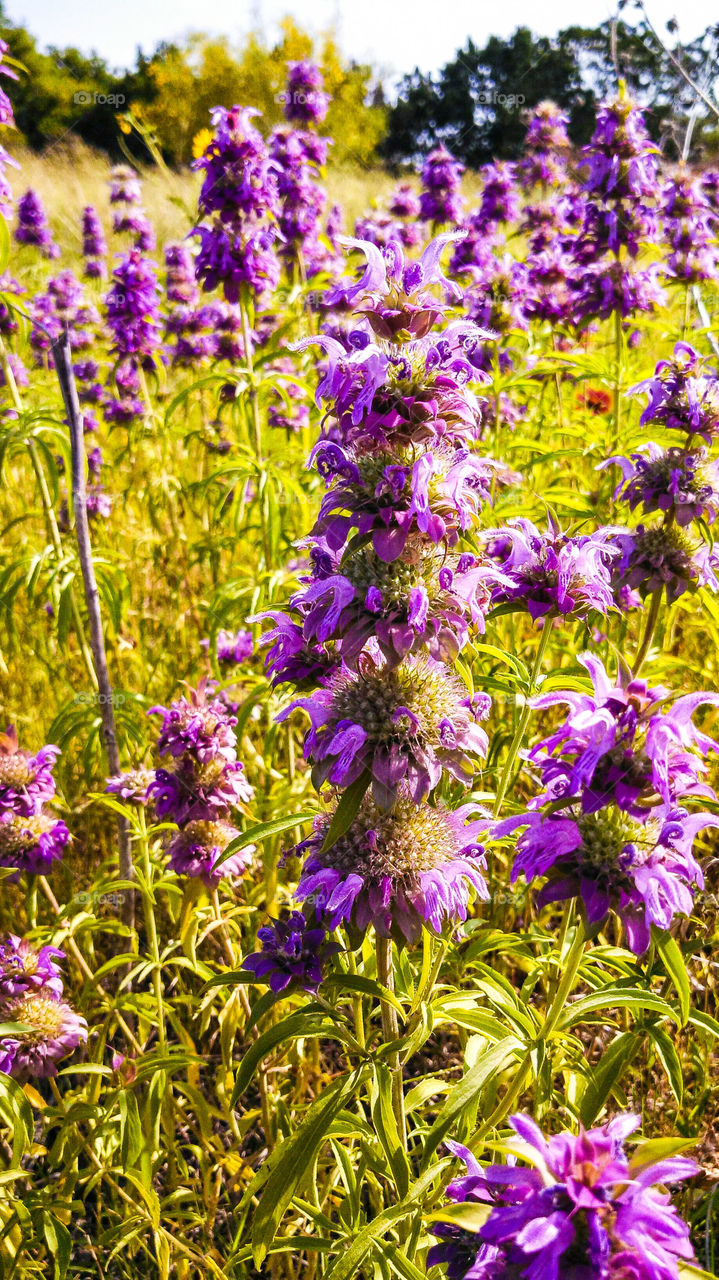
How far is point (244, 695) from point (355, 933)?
252 cm

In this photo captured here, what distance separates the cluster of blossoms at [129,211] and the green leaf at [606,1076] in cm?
771

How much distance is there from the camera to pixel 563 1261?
1271 mm

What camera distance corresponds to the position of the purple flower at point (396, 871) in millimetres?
1929

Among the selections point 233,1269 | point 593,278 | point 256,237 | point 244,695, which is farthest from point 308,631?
point 593,278

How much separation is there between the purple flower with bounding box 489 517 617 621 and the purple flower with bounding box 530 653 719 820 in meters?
0.58

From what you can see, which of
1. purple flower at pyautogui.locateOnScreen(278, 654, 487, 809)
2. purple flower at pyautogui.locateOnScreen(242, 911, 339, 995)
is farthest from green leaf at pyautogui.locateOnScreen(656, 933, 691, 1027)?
purple flower at pyautogui.locateOnScreen(242, 911, 339, 995)

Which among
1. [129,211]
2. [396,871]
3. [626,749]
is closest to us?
[626,749]

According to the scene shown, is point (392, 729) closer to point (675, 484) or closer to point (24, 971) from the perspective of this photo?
point (675, 484)

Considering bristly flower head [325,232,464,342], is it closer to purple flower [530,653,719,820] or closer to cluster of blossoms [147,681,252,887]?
purple flower [530,653,719,820]

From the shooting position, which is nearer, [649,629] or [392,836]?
[392,836]

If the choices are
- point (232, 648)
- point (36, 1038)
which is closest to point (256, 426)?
point (232, 648)

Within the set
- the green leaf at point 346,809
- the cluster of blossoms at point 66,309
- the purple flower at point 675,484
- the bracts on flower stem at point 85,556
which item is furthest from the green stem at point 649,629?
the cluster of blossoms at point 66,309

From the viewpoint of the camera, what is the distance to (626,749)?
1687 mm

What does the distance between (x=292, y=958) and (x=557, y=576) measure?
124 centimetres
